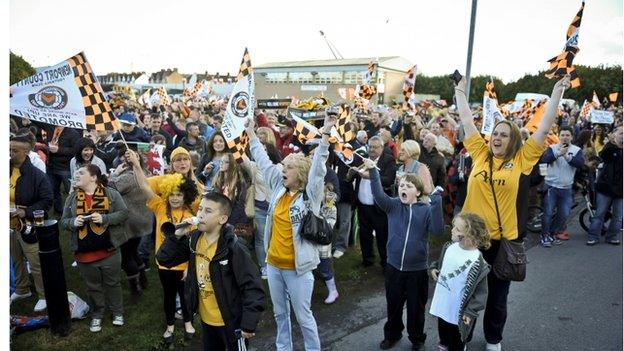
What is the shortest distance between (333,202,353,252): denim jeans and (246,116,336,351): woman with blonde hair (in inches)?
119

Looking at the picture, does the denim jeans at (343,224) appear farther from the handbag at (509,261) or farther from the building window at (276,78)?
the building window at (276,78)

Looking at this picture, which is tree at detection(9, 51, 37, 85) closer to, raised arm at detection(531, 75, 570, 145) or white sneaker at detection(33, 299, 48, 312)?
white sneaker at detection(33, 299, 48, 312)

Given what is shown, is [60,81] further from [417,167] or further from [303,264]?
[417,167]

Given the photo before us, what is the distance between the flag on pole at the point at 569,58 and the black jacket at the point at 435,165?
2.69 m

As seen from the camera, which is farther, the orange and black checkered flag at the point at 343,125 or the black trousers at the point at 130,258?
the orange and black checkered flag at the point at 343,125

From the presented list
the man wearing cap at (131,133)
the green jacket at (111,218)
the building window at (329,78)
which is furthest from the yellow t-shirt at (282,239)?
the building window at (329,78)

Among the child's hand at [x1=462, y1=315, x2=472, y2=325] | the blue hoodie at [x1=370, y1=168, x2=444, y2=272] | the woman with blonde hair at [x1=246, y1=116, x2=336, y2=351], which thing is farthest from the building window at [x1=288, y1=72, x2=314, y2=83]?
the child's hand at [x1=462, y1=315, x2=472, y2=325]

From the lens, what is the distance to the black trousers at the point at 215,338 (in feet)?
11.2

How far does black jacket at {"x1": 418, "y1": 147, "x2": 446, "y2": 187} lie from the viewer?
7598 mm

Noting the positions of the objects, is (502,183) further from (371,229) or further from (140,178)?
(140,178)

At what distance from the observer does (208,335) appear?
3.52 meters

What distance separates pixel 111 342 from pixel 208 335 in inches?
60.5

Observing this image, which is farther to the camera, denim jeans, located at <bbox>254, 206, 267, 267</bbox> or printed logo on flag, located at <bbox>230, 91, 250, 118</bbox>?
denim jeans, located at <bbox>254, 206, 267, 267</bbox>

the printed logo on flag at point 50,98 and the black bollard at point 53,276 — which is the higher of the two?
the printed logo on flag at point 50,98
